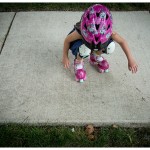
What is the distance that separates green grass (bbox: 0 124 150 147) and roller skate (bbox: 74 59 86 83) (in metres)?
0.61

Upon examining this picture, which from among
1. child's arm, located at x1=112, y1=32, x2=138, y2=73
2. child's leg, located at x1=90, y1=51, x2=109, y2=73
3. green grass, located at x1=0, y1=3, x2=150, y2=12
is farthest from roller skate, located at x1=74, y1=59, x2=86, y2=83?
green grass, located at x1=0, y1=3, x2=150, y2=12

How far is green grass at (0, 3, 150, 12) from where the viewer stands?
166 inches

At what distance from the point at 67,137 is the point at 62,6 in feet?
7.89

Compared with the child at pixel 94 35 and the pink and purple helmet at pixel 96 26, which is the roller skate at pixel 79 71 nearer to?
the child at pixel 94 35

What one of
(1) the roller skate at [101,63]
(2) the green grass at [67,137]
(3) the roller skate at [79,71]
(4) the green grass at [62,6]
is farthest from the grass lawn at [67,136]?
(4) the green grass at [62,6]

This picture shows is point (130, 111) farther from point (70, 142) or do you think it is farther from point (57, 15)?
point (57, 15)

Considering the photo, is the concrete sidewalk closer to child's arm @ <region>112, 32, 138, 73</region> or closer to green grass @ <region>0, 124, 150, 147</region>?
green grass @ <region>0, 124, 150, 147</region>

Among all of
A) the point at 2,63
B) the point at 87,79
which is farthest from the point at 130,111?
the point at 2,63

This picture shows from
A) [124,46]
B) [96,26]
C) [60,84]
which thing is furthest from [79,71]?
[96,26]

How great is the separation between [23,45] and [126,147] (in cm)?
188

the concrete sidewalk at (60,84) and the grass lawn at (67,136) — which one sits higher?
the concrete sidewalk at (60,84)

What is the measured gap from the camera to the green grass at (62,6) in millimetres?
4219

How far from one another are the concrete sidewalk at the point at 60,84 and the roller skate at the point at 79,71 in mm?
65

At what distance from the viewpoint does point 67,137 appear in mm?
2545
